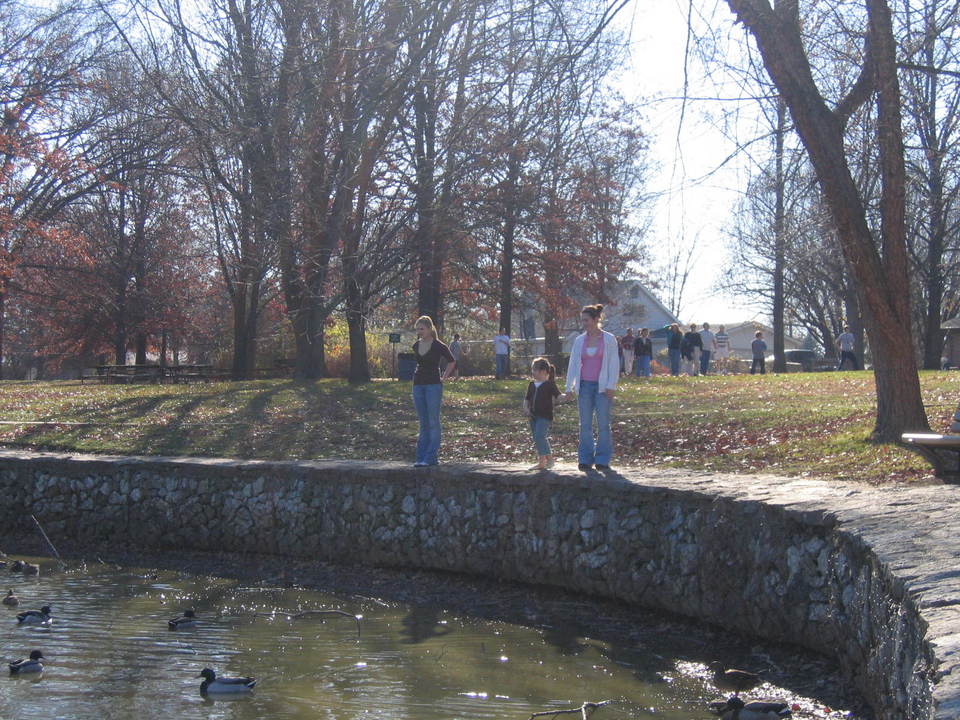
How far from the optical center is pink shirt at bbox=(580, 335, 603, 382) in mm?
10383

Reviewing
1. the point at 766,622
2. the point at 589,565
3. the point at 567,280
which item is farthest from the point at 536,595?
the point at 567,280

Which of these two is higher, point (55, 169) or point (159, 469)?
point (55, 169)

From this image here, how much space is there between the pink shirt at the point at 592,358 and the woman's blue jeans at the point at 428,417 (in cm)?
169

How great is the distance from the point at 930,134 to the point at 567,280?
16.6 metres

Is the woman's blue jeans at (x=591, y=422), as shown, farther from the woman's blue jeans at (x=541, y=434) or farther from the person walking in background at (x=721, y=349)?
the person walking in background at (x=721, y=349)

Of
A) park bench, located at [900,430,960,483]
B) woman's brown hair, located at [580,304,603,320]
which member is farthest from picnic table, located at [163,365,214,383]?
park bench, located at [900,430,960,483]

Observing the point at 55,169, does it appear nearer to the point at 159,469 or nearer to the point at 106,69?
the point at 106,69

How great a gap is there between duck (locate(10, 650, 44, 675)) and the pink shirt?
211 inches

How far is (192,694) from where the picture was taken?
7660 mm

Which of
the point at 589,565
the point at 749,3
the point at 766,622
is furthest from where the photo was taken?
the point at 749,3

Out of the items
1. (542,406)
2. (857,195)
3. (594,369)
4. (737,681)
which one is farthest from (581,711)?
(857,195)

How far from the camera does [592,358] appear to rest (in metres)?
10.4

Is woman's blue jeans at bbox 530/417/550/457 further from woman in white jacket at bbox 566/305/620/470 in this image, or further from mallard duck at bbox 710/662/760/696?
mallard duck at bbox 710/662/760/696

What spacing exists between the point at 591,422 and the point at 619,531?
118 centimetres
